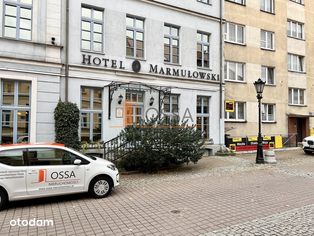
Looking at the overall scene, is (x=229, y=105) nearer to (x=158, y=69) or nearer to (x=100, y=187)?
(x=158, y=69)

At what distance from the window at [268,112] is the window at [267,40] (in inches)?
181

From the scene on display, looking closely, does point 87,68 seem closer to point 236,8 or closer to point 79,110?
point 79,110

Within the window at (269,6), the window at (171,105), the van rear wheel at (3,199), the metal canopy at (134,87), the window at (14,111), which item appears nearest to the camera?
the van rear wheel at (3,199)

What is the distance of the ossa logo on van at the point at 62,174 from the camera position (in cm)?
715

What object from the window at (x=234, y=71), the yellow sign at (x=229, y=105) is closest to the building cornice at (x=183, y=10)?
the window at (x=234, y=71)

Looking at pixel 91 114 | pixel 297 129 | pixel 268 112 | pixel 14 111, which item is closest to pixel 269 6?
pixel 268 112

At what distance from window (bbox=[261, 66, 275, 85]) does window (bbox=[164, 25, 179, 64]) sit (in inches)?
349

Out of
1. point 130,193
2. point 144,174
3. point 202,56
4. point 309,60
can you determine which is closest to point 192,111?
point 202,56

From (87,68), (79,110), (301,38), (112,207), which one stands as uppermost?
(301,38)

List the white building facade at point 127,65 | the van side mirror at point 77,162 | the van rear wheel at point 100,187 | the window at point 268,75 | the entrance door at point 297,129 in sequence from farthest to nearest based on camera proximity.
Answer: the entrance door at point 297,129 → the window at point 268,75 → the white building facade at point 127,65 → the van rear wheel at point 100,187 → the van side mirror at point 77,162

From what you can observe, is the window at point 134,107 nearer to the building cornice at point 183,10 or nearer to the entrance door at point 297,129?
the building cornice at point 183,10

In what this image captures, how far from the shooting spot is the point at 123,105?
47.1ft

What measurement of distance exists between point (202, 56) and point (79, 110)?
8.58 m

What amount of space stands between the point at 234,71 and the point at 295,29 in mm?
8392
